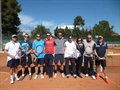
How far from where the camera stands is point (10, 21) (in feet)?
154

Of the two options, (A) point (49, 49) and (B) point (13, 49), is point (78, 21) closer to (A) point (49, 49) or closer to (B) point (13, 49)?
(A) point (49, 49)

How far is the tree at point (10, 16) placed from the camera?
4628 centimetres

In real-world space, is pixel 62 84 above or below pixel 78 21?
below

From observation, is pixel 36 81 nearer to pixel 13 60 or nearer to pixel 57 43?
pixel 13 60

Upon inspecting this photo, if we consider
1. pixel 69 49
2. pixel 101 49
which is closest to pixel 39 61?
pixel 69 49

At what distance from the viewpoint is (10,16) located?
153 ft

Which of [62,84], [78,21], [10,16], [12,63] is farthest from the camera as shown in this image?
[78,21]

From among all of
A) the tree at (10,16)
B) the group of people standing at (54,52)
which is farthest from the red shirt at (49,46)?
the tree at (10,16)

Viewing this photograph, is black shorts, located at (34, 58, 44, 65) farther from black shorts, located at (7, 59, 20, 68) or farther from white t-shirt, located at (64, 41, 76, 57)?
white t-shirt, located at (64, 41, 76, 57)

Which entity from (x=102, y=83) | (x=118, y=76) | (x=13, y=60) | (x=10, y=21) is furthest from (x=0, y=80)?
(x=10, y=21)

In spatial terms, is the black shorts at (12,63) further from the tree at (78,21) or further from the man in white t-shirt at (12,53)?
the tree at (78,21)

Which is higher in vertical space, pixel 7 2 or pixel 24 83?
pixel 7 2

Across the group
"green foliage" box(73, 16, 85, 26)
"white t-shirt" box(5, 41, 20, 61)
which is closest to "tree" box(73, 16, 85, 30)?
"green foliage" box(73, 16, 85, 26)

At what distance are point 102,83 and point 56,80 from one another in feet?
5.35
